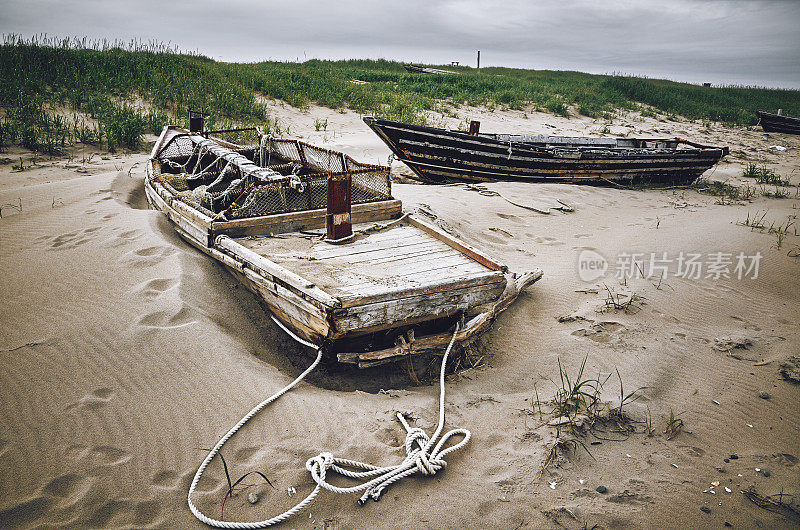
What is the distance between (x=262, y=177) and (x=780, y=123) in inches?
886

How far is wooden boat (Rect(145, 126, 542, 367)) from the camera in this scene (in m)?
3.07

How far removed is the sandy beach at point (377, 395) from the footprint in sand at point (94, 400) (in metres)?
0.01

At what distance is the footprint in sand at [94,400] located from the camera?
2.71m

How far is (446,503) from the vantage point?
7.58ft

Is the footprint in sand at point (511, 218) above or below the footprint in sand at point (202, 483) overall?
above

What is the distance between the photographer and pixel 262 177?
173 inches

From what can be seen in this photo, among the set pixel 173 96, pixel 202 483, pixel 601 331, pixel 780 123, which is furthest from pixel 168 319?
pixel 780 123

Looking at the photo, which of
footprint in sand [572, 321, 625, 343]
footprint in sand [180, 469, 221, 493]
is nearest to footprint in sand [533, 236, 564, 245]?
footprint in sand [572, 321, 625, 343]

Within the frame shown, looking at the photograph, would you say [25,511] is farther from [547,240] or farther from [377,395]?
[547,240]

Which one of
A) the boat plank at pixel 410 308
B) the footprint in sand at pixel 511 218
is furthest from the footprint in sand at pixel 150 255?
the footprint in sand at pixel 511 218

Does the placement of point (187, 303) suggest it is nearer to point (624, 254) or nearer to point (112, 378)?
point (112, 378)

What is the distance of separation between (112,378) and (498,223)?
511 centimetres

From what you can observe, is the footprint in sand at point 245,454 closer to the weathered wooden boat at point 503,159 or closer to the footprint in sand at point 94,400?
the footprint in sand at point 94,400

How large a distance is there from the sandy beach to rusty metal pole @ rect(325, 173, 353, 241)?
93 cm
